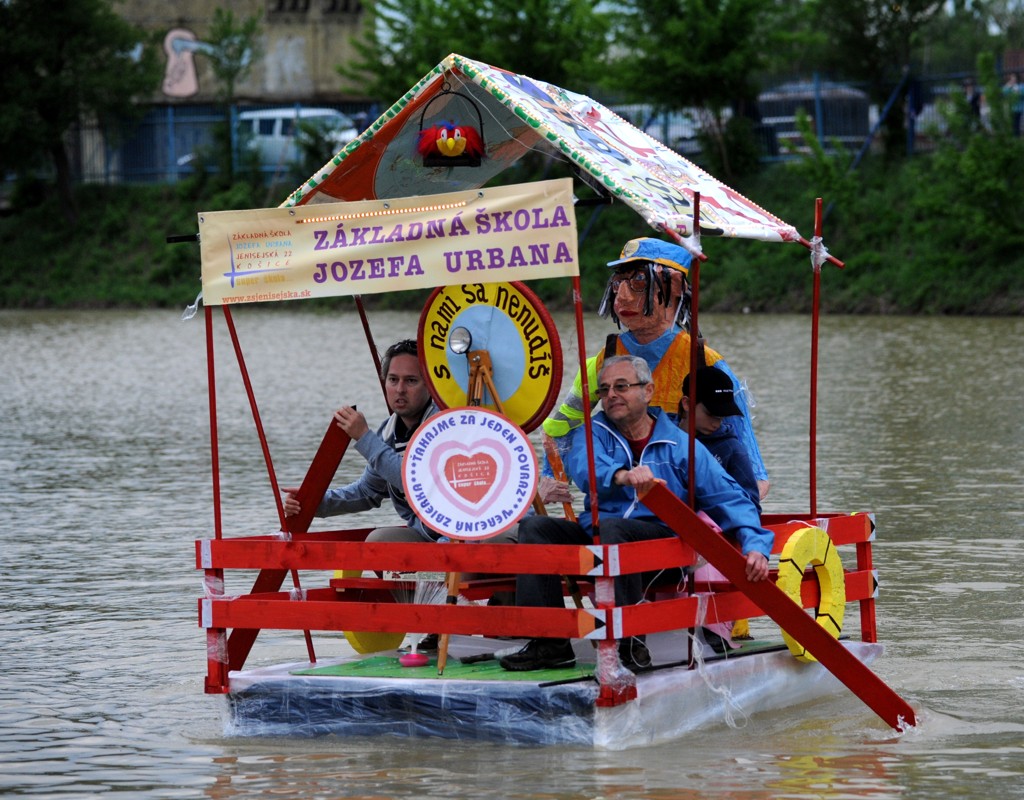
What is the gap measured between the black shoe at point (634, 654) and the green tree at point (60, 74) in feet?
122

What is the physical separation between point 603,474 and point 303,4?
45192 mm

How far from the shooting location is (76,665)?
7.74m

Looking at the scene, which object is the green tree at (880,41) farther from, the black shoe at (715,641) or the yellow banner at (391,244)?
the yellow banner at (391,244)

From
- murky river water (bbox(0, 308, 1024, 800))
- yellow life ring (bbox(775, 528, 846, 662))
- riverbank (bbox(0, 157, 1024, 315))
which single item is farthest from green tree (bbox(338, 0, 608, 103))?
yellow life ring (bbox(775, 528, 846, 662))

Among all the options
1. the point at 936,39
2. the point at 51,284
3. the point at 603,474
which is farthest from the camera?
the point at 51,284

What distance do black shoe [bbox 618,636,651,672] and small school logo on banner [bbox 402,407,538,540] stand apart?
63cm

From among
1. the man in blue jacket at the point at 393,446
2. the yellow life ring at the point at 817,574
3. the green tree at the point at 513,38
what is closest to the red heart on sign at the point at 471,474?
the man in blue jacket at the point at 393,446

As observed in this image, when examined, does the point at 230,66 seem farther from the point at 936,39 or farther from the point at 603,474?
the point at 603,474

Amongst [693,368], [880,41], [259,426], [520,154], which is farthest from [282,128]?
[693,368]

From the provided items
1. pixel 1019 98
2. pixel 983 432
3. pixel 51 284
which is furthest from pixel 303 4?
pixel 983 432

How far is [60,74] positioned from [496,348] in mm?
38916

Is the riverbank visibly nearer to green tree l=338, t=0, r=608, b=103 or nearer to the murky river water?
green tree l=338, t=0, r=608, b=103

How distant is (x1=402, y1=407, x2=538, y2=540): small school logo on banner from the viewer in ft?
20.1

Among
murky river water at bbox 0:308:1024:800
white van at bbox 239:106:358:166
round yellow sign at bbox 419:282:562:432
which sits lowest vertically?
murky river water at bbox 0:308:1024:800
